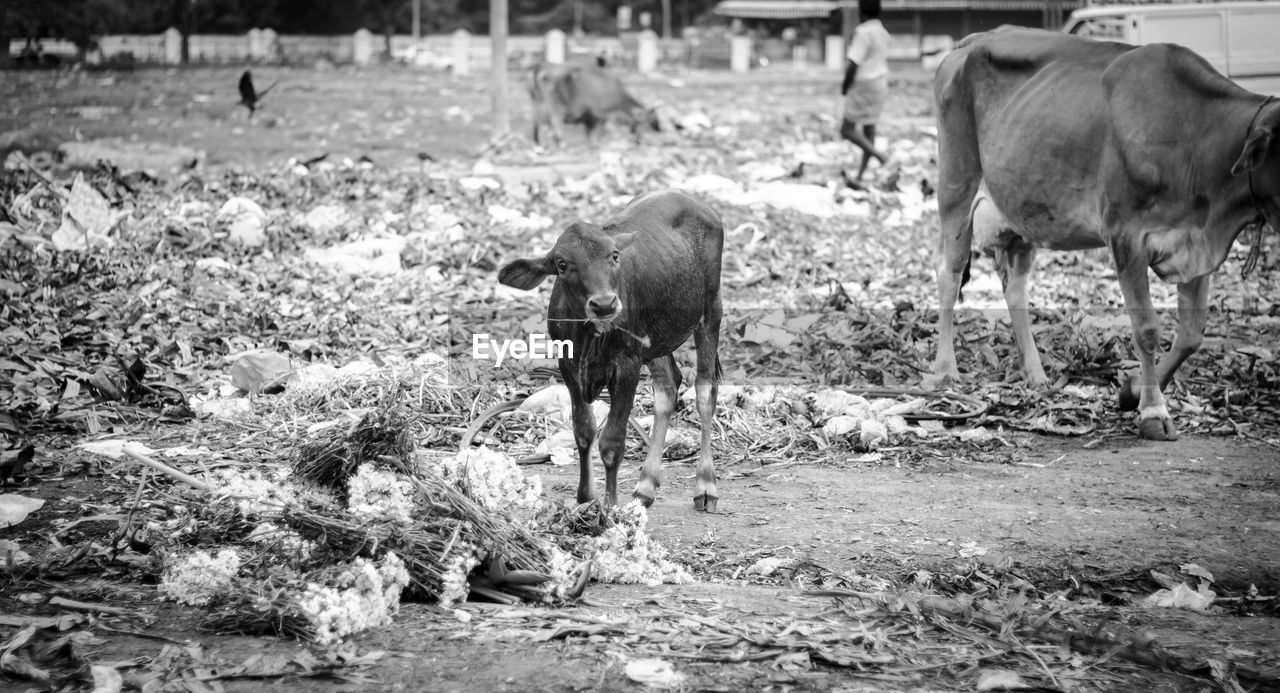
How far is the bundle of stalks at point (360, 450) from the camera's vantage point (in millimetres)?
4199

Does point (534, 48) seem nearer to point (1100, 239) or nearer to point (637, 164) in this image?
point (637, 164)

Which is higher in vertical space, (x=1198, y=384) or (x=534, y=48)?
(x=534, y=48)

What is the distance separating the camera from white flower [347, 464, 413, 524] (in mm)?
4012

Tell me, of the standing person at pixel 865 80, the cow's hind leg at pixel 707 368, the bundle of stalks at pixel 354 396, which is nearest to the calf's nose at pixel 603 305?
the cow's hind leg at pixel 707 368

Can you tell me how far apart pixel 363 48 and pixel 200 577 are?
32.3m

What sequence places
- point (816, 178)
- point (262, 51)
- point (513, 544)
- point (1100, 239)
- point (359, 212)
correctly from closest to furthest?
point (513, 544) → point (1100, 239) → point (359, 212) → point (816, 178) → point (262, 51)

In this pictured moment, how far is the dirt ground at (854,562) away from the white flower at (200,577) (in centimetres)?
7

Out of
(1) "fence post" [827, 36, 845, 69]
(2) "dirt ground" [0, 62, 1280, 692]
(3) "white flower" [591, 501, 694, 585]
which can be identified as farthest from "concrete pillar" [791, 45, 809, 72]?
(3) "white flower" [591, 501, 694, 585]

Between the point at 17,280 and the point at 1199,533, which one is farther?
the point at 17,280

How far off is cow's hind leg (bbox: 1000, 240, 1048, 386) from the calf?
7.93ft

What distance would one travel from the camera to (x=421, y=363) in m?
7.12

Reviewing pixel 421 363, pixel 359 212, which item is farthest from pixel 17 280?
pixel 359 212

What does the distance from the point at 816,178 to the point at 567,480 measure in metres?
9.36

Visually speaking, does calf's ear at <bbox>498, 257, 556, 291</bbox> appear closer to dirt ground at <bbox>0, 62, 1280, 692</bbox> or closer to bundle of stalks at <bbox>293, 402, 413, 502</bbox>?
bundle of stalks at <bbox>293, 402, 413, 502</bbox>
